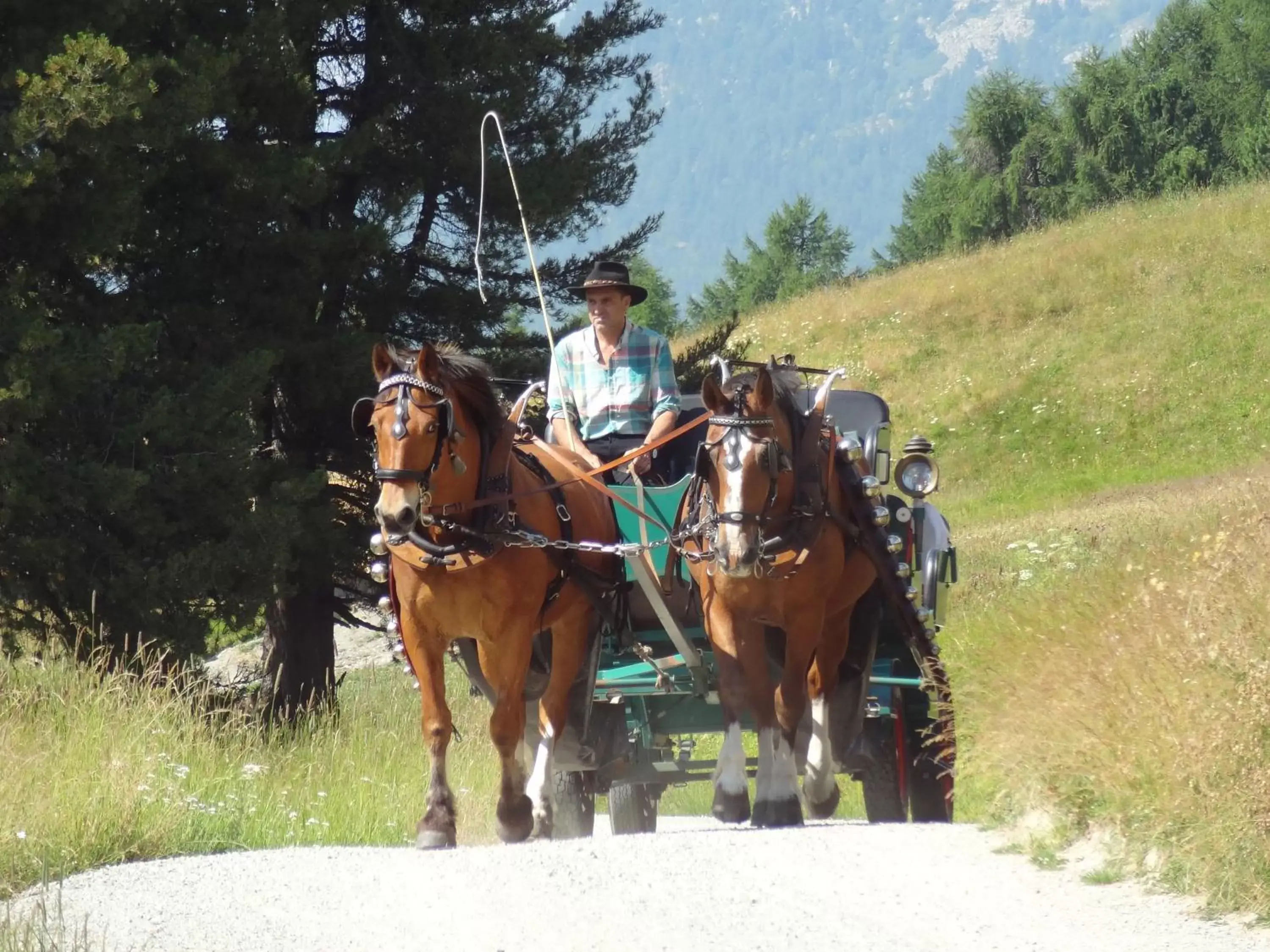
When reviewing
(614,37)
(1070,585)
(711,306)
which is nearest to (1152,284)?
(614,37)

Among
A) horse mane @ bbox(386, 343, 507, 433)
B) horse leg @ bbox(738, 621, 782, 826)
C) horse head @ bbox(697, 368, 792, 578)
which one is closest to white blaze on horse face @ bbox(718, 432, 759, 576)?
horse head @ bbox(697, 368, 792, 578)

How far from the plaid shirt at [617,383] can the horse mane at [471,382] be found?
0.89m

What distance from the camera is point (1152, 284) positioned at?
3425 centimetres

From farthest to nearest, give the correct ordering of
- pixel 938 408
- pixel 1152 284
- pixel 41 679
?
pixel 1152 284, pixel 938 408, pixel 41 679

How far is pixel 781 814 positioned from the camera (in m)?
7.80

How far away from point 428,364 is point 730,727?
2118 millimetres

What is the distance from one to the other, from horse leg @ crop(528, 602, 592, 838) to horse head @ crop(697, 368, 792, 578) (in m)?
1.05

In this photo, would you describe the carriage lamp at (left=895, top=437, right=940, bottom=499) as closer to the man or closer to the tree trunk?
the man

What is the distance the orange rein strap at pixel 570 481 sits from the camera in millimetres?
7508

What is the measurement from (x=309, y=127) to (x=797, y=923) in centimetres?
1035

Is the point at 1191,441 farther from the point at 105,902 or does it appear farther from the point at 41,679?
the point at 105,902

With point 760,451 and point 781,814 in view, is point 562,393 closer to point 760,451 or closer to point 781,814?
point 760,451

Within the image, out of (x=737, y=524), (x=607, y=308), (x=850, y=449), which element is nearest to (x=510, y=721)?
(x=737, y=524)

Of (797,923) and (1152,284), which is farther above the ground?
(1152,284)
